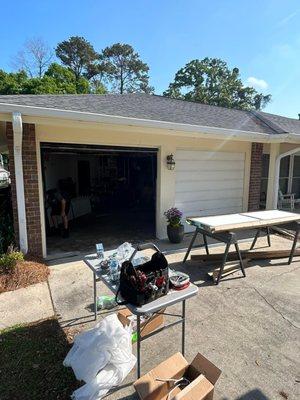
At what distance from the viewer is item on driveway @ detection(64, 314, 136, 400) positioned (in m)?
2.20

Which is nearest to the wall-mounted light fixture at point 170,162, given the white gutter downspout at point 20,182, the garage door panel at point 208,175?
the garage door panel at point 208,175

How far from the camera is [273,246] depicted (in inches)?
250

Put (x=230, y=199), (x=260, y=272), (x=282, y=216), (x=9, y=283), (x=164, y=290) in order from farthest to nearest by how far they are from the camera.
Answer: (x=230, y=199) < (x=282, y=216) < (x=260, y=272) < (x=9, y=283) < (x=164, y=290)

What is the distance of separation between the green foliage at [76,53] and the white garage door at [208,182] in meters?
33.8

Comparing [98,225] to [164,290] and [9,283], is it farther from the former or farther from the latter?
[164,290]

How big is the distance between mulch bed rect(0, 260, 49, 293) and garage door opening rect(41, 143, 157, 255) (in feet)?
3.53

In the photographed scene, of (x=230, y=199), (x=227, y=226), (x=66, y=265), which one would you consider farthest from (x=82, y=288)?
(x=230, y=199)

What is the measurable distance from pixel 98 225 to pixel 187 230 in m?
2.87

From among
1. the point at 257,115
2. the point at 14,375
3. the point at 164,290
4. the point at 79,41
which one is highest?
the point at 79,41

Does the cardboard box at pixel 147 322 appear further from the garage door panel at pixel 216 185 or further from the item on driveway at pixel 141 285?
the garage door panel at pixel 216 185

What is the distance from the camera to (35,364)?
267 centimetres

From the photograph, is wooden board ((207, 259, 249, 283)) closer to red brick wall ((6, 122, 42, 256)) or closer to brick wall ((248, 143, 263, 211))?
red brick wall ((6, 122, 42, 256))

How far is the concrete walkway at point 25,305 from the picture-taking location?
342cm

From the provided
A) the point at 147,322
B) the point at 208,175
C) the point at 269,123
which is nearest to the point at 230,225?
the point at 147,322
